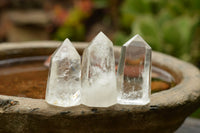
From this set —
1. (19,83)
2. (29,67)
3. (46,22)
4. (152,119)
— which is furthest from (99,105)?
(46,22)

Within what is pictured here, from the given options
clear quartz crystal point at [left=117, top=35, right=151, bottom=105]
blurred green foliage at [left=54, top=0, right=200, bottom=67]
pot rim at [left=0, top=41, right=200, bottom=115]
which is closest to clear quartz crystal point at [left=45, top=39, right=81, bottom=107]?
pot rim at [left=0, top=41, right=200, bottom=115]

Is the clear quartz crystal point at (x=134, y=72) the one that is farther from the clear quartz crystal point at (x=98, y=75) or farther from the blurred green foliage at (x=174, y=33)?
the blurred green foliage at (x=174, y=33)

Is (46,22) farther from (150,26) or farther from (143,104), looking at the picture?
(143,104)

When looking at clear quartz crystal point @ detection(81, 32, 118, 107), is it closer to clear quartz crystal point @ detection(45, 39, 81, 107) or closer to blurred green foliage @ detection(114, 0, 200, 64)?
clear quartz crystal point @ detection(45, 39, 81, 107)

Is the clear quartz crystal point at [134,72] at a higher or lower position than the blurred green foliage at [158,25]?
lower

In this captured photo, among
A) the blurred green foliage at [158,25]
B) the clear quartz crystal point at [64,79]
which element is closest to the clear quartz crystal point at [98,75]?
the clear quartz crystal point at [64,79]

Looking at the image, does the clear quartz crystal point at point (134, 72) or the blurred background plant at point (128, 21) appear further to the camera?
the blurred background plant at point (128, 21)

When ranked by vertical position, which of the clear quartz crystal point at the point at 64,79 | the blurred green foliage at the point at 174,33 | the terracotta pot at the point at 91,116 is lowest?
the terracotta pot at the point at 91,116
